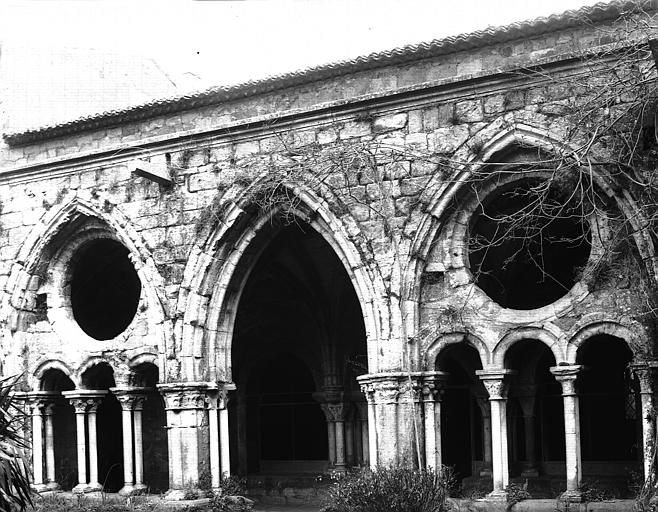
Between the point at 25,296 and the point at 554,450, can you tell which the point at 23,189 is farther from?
the point at 554,450

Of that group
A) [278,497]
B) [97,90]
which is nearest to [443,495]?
[278,497]

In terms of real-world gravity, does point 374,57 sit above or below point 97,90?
below

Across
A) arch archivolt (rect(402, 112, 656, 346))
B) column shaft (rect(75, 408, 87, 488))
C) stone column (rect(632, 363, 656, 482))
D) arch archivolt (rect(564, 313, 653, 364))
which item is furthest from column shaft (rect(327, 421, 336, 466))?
stone column (rect(632, 363, 656, 482))

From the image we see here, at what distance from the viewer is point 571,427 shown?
11820 mm

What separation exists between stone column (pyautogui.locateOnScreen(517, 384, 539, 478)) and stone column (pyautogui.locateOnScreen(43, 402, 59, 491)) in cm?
656

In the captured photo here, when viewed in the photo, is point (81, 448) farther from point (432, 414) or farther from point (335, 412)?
point (432, 414)

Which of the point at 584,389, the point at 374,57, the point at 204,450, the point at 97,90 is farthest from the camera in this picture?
the point at 97,90

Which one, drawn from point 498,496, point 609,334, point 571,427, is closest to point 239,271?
point 498,496

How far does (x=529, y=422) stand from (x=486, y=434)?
2.01 ft

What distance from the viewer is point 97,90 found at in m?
19.9

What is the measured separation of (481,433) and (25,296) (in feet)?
22.7

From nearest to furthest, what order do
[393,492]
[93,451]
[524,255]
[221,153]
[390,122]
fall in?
[393,492], [390,122], [221,153], [93,451], [524,255]

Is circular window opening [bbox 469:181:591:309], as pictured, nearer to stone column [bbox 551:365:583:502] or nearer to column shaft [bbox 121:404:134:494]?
stone column [bbox 551:365:583:502]

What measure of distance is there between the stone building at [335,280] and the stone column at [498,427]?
3 centimetres
